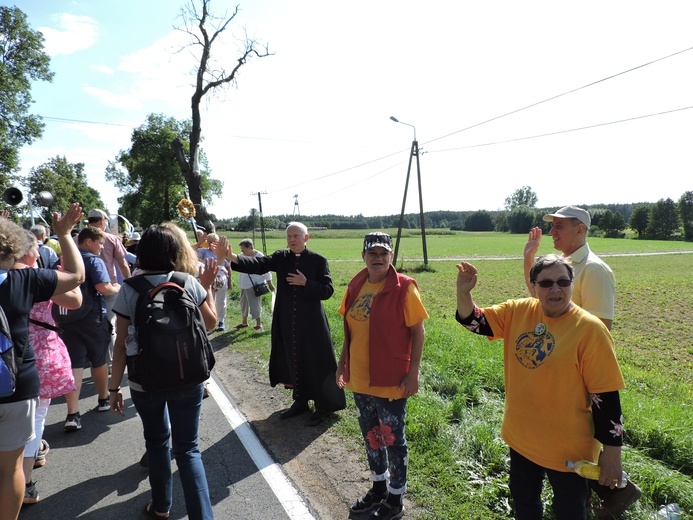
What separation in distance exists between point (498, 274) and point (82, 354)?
21.1 meters

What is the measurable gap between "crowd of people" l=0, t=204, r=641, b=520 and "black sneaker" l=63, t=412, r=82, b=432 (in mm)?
332

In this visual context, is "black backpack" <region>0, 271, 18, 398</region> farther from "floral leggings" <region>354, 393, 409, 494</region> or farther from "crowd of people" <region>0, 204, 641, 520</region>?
"floral leggings" <region>354, 393, 409, 494</region>

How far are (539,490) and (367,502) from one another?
1186mm

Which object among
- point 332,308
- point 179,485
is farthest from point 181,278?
point 332,308

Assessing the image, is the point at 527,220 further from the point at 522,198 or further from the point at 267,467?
the point at 267,467

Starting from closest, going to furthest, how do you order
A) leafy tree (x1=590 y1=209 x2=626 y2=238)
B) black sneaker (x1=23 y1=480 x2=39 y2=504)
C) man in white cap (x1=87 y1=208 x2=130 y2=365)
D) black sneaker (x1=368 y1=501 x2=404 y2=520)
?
black sneaker (x1=368 y1=501 x2=404 y2=520) < black sneaker (x1=23 y1=480 x2=39 y2=504) < man in white cap (x1=87 y1=208 x2=130 y2=365) < leafy tree (x1=590 y1=209 x2=626 y2=238)

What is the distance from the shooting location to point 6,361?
7.02ft

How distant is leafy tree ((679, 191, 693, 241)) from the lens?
72.5 metres

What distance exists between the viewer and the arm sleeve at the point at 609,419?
78.5 inches

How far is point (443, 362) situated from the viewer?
6.00 m

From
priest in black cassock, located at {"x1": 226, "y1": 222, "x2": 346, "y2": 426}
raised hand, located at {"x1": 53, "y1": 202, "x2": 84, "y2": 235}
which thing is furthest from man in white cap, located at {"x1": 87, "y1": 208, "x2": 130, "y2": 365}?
raised hand, located at {"x1": 53, "y1": 202, "x2": 84, "y2": 235}

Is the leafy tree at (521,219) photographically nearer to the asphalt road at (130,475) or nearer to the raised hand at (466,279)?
the asphalt road at (130,475)

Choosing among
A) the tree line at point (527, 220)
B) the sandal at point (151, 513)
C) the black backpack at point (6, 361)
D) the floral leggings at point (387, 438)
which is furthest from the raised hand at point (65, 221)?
the tree line at point (527, 220)

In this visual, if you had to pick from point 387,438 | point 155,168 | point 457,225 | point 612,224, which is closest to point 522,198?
point 457,225
